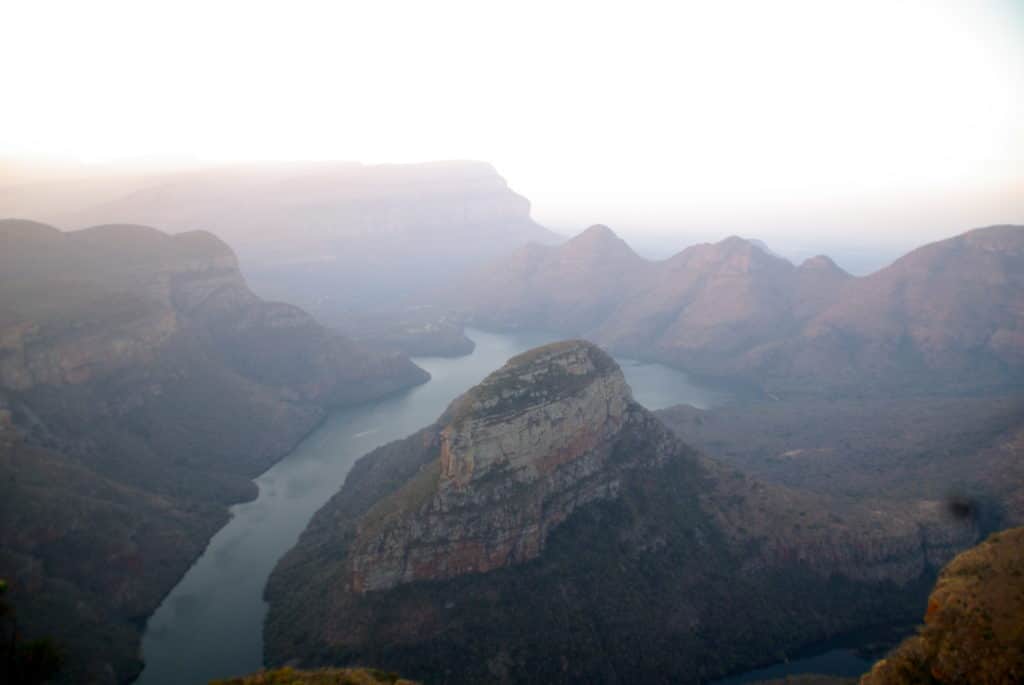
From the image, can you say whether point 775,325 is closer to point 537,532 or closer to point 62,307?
point 537,532

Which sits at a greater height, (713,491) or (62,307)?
(62,307)

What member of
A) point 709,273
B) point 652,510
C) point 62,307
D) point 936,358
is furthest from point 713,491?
point 709,273

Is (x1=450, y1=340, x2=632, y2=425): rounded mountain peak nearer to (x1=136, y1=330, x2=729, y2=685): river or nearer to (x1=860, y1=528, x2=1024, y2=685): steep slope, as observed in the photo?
(x1=136, y1=330, x2=729, y2=685): river

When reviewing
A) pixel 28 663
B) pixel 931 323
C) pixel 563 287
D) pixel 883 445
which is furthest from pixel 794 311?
pixel 28 663

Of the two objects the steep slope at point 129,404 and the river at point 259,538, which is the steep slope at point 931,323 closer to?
the river at point 259,538

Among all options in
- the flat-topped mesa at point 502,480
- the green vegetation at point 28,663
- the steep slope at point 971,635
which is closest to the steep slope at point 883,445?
the flat-topped mesa at point 502,480
